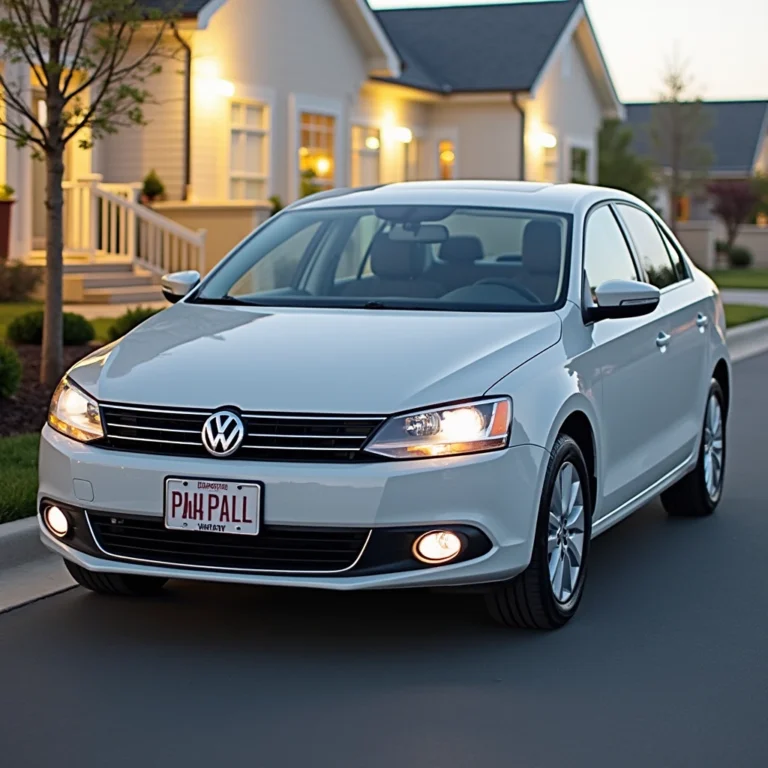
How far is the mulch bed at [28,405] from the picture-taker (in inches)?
399

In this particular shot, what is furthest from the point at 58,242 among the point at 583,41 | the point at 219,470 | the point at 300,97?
the point at 583,41

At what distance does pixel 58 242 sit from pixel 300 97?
14839mm

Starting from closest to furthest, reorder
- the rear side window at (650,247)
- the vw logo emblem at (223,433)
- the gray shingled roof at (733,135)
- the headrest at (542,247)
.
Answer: the vw logo emblem at (223,433)
the headrest at (542,247)
the rear side window at (650,247)
the gray shingled roof at (733,135)

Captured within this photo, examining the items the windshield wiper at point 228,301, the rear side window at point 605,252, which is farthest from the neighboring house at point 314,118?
the windshield wiper at point 228,301

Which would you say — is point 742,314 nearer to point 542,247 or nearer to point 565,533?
point 542,247

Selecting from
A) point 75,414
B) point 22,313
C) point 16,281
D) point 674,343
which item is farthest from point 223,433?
point 16,281

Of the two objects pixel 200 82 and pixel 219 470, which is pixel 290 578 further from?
pixel 200 82

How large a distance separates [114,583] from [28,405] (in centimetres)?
476

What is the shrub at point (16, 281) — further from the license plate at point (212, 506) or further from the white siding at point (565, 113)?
the white siding at point (565, 113)

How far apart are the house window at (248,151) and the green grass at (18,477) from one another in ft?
50.1

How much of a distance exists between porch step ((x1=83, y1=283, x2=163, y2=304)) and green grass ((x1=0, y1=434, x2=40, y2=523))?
10.2 metres

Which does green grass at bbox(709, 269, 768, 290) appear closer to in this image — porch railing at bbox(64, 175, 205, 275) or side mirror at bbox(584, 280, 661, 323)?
porch railing at bbox(64, 175, 205, 275)

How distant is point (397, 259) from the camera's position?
6.90 metres

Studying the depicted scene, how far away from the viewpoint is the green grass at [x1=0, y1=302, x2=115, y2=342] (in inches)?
594
